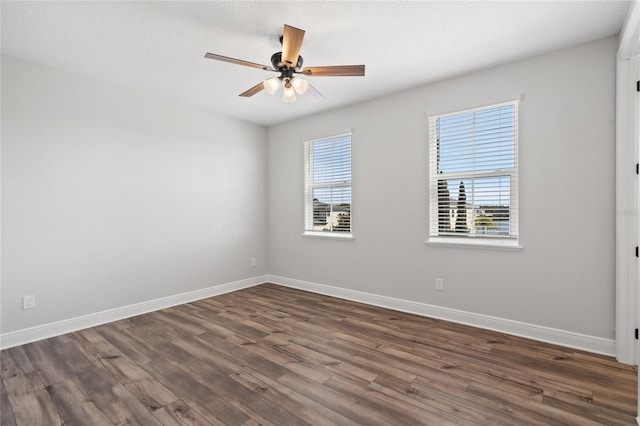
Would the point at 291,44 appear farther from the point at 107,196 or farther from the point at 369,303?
the point at 369,303

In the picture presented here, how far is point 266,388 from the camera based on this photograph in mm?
2156

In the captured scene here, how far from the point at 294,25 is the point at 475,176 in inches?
89.8

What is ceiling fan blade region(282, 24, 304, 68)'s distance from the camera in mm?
2029

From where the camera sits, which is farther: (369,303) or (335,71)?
(369,303)

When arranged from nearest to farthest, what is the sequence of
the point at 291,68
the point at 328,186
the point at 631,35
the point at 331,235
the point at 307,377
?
the point at 631,35, the point at 307,377, the point at 291,68, the point at 331,235, the point at 328,186

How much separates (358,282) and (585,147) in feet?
8.99

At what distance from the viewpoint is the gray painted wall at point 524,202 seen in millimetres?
2627

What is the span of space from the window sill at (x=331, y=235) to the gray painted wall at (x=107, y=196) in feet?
3.60

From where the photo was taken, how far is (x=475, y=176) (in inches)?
129

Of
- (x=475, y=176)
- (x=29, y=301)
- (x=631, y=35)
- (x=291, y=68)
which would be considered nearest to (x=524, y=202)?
(x=475, y=176)

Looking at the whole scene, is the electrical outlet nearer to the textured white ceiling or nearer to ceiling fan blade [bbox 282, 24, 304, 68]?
the textured white ceiling

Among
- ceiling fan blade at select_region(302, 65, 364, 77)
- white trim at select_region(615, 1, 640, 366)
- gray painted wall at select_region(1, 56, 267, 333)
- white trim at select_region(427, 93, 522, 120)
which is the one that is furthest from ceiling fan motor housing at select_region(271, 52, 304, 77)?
white trim at select_region(615, 1, 640, 366)

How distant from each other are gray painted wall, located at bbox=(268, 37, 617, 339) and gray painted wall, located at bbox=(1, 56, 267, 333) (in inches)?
71.3

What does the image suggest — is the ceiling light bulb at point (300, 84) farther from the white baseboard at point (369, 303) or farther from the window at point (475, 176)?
the white baseboard at point (369, 303)
